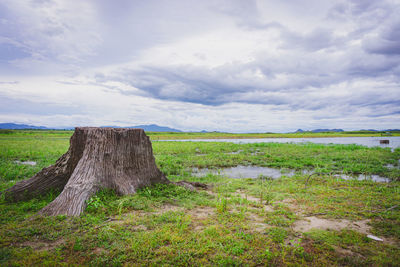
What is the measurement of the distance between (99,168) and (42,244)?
289 cm

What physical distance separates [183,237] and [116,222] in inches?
73.5

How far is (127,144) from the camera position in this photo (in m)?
7.71

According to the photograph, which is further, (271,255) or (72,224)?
(72,224)

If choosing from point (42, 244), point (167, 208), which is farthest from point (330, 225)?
point (42, 244)

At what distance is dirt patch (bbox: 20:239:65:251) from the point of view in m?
4.15

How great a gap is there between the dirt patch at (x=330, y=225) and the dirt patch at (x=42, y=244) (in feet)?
16.9

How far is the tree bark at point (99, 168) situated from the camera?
22.1 ft

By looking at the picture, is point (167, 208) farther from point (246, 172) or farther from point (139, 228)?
point (246, 172)

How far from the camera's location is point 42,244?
168 inches

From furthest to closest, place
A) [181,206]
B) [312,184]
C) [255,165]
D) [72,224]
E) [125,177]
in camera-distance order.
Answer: [255,165]
[312,184]
[125,177]
[181,206]
[72,224]

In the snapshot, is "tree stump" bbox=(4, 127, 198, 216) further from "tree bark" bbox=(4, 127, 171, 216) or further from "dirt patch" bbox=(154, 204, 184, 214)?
"dirt patch" bbox=(154, 204, 184, 214)

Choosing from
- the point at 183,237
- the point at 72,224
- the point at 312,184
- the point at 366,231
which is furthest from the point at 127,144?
the point at 312,184

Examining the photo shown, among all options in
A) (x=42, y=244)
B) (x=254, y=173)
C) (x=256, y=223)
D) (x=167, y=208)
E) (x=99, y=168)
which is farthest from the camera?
(x=254, y=173)

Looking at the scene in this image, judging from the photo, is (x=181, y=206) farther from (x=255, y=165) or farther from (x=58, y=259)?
(x=255, y=165)
